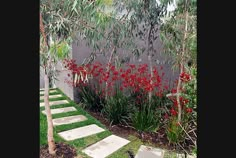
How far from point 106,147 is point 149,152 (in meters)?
0.52

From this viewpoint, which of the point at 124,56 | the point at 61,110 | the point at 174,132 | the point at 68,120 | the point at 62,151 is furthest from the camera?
the point at 124,56

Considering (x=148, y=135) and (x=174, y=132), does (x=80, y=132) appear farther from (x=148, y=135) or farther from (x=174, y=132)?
(x=174, y=132)

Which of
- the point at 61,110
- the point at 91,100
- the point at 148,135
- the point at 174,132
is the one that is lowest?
the point at 148,135

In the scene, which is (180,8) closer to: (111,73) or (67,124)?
(111,73)

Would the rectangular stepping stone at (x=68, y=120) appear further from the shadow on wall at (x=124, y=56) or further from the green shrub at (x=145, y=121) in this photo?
the green shrub at (x=145, y=121)

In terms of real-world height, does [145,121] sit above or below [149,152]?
above

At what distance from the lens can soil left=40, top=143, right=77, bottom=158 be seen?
2.70m

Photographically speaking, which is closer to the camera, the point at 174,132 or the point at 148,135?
the point at 174,132

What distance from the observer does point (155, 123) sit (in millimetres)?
3559

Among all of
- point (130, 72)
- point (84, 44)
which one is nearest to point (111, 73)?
point (130, 72)

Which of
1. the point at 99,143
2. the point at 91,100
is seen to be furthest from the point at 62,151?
the point at 91,100

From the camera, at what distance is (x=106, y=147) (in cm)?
307

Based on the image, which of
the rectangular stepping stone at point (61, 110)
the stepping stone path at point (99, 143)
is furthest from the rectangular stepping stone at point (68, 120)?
the rectangular stepping stone at point (61, 110)

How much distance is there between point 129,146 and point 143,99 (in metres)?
1.08
